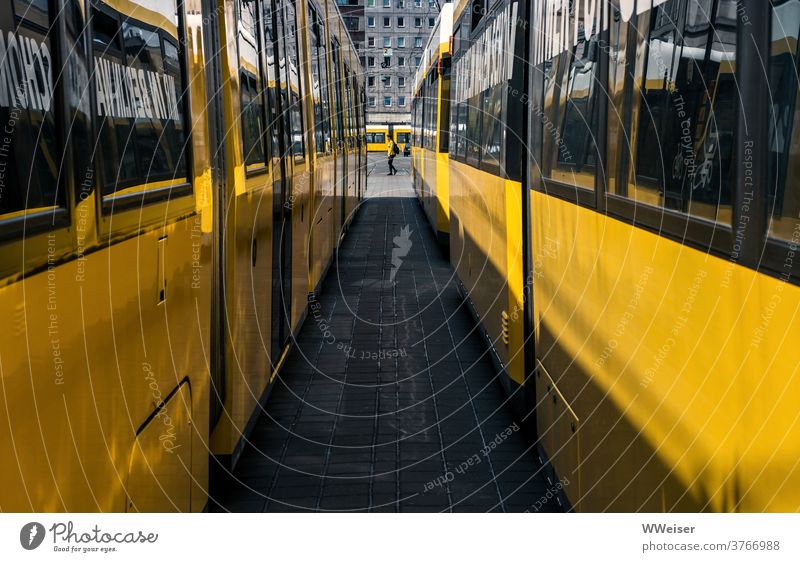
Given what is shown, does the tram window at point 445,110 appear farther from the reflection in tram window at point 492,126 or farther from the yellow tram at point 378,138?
the yellow tram at point 378,138

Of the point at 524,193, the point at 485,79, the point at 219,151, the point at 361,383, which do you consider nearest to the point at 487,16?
the point at 485,79

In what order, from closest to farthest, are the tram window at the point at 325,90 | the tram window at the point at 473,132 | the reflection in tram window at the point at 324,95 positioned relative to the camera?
the tram window at the point at 473,132, the reflection in tram window at the point at 324,95, the tram window at the point at 325,90

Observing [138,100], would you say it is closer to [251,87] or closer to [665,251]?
[665,251]

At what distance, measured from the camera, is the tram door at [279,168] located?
7035 millimetres

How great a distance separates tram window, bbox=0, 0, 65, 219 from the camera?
224cm

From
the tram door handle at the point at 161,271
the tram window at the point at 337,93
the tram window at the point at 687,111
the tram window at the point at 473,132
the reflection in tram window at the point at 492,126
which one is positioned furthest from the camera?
the tram window at the point at 337,93

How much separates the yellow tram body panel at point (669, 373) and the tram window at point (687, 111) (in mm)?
152

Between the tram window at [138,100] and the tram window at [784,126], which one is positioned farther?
the tram window at [138,100]

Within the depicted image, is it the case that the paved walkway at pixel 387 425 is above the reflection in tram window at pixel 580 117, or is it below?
below

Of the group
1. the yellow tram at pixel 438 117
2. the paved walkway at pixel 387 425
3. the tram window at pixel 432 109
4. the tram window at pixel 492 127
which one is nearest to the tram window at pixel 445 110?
the yellow tram at pixel 438 117

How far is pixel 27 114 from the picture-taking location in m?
2.38

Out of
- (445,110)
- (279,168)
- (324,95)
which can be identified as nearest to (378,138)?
(445,110)

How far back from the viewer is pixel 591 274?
4227 millimetres

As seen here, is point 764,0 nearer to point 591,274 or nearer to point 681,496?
point 681,496
